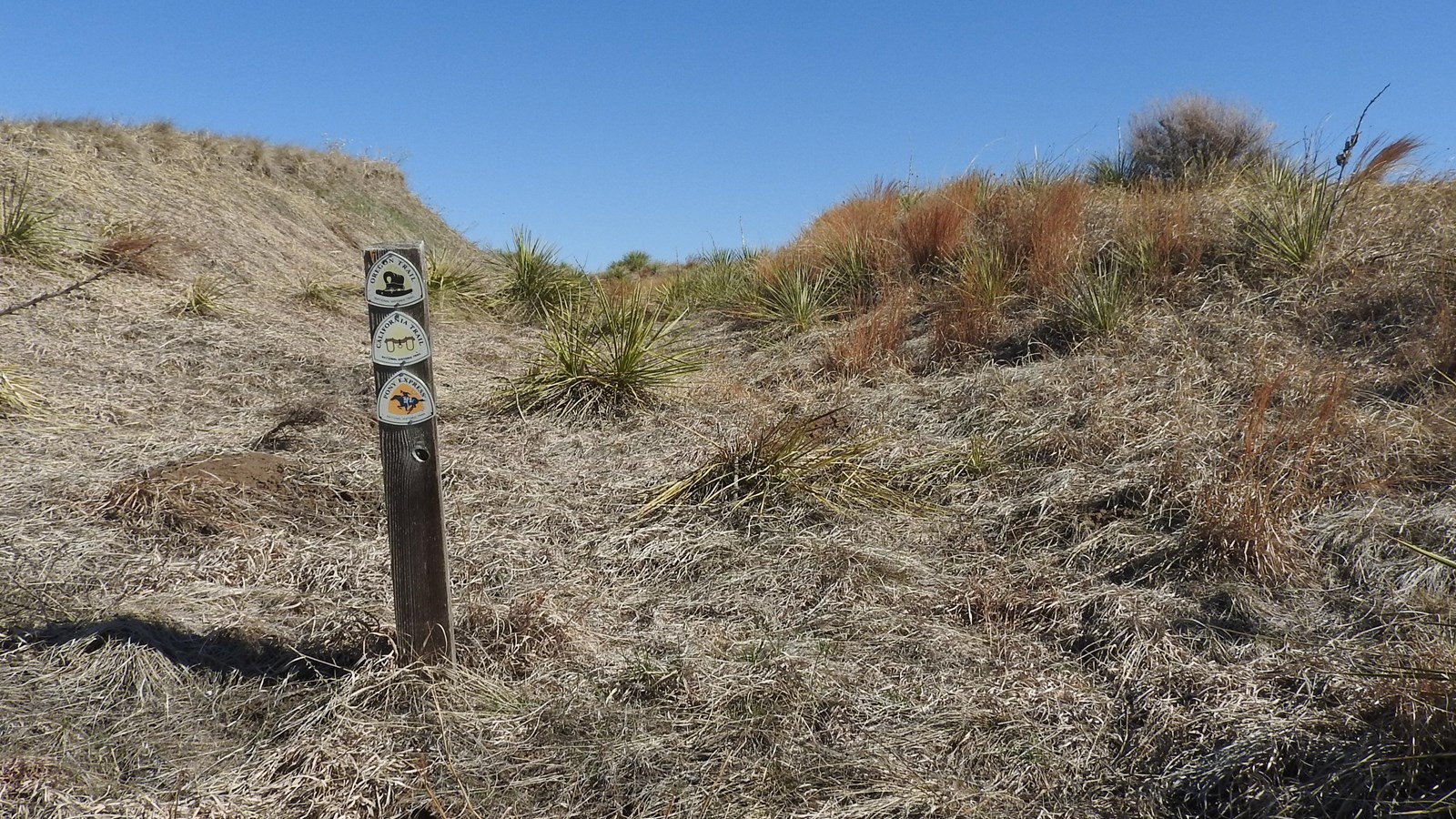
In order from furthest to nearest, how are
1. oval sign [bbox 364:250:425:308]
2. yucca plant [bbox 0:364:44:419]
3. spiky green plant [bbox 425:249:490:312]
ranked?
spiky green plant [bbox 425:249:490:312], yucca plant [bbox 0:364:44:419], oval sign [bbox 364:250:425:308]

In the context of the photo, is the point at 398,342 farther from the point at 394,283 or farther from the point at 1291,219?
the point at 1291,219

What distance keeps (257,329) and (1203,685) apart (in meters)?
8.18

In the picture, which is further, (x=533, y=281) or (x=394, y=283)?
(x=533, y=281)

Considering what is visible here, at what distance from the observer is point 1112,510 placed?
4141 mm

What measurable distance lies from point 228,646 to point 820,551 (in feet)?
7.64

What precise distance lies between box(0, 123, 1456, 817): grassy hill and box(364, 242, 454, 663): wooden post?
7.5 inches

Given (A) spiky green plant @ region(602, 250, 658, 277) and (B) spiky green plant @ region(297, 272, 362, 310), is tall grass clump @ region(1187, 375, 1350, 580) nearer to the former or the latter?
(B) spiky green plant @ region(297, 272, 362, 310)

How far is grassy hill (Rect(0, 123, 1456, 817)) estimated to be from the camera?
2.65 m

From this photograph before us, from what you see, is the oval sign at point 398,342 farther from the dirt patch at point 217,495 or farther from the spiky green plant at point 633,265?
the spiky green plant at point 633,265

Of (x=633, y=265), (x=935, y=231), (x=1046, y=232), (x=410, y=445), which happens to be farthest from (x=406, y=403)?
(x=633, y=265)

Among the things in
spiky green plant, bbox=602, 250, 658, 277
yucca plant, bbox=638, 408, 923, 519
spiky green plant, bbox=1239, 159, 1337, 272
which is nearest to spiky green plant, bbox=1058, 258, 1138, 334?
spiky green plant, bbox=1239, 159, 1337, 272

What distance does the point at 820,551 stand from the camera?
159 inches

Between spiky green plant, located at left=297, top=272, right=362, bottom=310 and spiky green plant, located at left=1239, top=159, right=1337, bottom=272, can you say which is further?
spiky green plant, located at left=297, top=272, right=362, bottom=310

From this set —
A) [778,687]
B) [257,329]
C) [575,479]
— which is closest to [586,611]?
[778,687]
